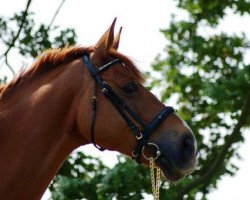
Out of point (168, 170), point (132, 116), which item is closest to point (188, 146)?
point (168, 170)

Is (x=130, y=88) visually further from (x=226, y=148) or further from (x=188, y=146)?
(x=226, y=148)

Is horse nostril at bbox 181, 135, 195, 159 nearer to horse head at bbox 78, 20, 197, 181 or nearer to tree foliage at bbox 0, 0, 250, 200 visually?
horse head at bbox 78, 20, 197, 181

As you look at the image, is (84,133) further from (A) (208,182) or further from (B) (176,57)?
(B) (176,57)

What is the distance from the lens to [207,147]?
42.4 feet

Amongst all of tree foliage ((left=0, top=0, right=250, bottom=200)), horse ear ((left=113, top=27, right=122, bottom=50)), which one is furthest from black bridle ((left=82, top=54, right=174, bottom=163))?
tree foliage ((left=0, top=0, right=250, bottom=200))

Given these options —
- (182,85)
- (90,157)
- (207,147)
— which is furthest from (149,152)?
(182,85)

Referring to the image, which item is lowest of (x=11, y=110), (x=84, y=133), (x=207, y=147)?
(x=207, y=147)

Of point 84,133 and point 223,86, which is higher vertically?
point 84,133

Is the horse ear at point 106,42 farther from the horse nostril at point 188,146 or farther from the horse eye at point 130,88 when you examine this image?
the horse nostril at point 188,146

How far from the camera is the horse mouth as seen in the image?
6.24m

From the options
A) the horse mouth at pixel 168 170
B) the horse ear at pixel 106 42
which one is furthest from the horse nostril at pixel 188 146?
the horse ear at pixel 106 42

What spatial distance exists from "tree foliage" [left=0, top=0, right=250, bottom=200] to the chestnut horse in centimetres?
436

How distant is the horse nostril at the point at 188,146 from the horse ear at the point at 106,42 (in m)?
1.02

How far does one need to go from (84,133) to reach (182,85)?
7.96 m
